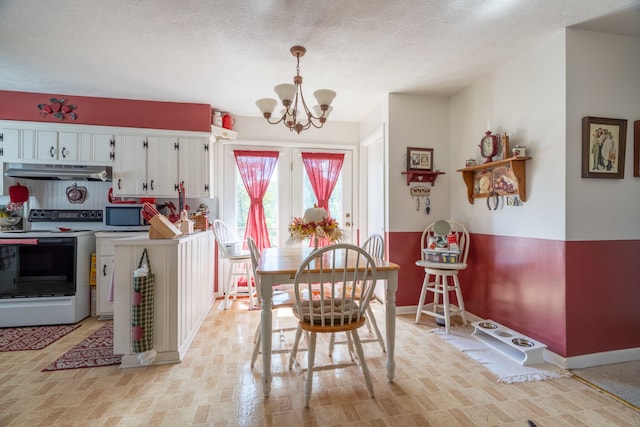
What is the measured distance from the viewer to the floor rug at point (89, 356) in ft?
6.82

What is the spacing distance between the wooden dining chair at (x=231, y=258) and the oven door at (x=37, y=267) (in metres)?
1.41

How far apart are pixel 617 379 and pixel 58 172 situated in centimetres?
521

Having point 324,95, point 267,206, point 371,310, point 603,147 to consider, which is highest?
point 324,95

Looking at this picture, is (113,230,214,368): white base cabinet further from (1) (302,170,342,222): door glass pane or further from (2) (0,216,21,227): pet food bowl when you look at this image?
(2) (0,216,21,227): pet food bowl

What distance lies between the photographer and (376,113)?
11.7ft

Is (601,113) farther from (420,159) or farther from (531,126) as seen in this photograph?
(420,159)

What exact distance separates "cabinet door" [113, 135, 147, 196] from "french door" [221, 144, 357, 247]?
3.16 feet

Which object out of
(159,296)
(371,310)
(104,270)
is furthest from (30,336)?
(371,310)

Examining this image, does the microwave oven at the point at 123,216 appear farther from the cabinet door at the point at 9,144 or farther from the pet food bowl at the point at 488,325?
the pet food bowl at the point at 488,325

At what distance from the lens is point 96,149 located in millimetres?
3209

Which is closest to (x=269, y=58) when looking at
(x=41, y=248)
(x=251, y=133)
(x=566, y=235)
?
(x=251, y=133)

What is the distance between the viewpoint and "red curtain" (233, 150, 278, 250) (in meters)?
3.85

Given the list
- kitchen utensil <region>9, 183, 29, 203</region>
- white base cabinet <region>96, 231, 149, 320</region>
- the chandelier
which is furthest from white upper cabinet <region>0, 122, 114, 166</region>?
the chandelier

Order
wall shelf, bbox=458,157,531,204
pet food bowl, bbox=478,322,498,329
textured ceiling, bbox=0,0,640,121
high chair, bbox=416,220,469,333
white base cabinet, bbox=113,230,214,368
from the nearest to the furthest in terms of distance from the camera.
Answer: textured ceiling, bbox=0,0,640,121, white base cabinet, bbox=113,230,214,368, wall shelf, bbox=458,157,531,204, pet food bowl, bbox=478,322,498,329, high chair, bbox=416,220,469,333
